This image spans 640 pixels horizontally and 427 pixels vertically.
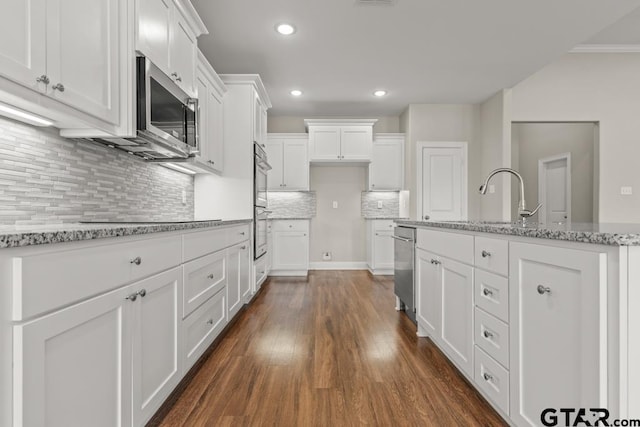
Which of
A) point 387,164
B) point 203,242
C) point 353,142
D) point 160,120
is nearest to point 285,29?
point 160,120

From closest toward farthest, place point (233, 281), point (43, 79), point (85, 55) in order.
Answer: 1. point (43, 79)
2. point (85, 55)
3. point (233, 281)

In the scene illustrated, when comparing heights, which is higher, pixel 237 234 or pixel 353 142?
pixel 353 142

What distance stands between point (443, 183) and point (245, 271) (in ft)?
11.1

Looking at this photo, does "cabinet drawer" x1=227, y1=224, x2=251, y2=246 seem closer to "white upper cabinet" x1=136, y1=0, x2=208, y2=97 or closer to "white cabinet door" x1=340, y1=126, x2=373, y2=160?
"white upper cabinet" x1=136, y1=0, x2=208, y2=97

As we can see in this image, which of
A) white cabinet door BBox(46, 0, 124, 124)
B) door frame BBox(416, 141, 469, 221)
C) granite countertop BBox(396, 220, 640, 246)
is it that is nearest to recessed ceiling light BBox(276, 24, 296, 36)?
white cabinet door BBox(46, 0, 124, 124)

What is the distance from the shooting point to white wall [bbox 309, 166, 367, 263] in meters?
5.66

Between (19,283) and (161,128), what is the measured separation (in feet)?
4.62

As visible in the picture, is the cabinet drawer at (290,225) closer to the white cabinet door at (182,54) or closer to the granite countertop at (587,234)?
the white cabinet door at (182,54)

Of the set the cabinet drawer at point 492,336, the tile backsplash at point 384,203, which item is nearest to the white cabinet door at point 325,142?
the tile backsplash at point 384,203

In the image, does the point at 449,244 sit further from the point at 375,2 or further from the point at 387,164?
the point at 387,164

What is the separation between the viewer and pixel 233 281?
8.87ft

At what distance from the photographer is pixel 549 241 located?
43.3 inches

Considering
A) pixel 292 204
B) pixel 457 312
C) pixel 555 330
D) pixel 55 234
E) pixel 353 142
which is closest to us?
pixel 55 234

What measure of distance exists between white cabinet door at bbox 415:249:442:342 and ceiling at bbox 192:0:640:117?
203cm
